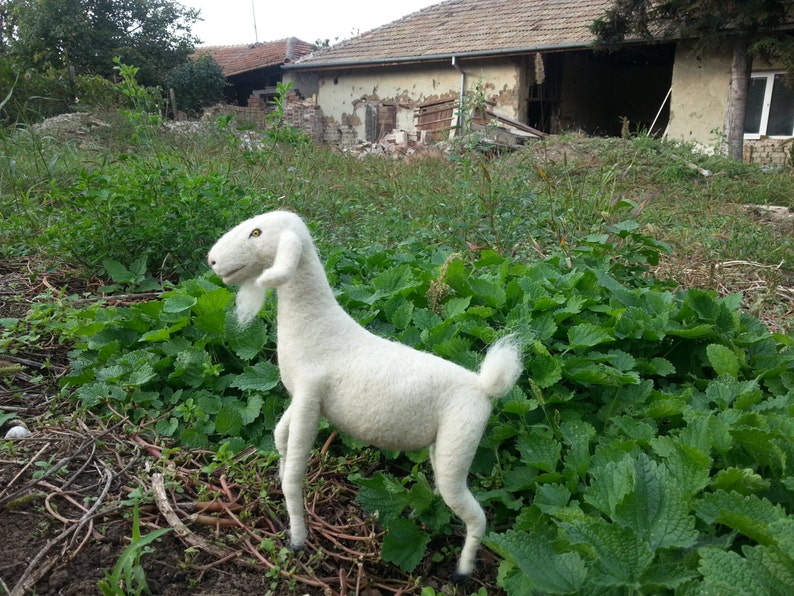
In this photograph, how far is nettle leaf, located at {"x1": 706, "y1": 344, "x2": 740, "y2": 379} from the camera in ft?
6.79

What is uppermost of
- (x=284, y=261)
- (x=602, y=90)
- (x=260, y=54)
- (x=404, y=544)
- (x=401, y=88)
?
(x=260, y=54)

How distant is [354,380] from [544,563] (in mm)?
567

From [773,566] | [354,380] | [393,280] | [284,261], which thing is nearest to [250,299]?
[284,261]

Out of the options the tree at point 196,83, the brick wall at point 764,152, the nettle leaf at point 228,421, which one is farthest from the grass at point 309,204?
the tree at point 196,83

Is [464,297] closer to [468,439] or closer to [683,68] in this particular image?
[468,439]

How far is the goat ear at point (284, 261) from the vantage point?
1262mm

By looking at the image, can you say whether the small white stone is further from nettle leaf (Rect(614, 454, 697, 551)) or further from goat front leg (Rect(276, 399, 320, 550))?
nettle leaf (Rect(614, 454, 697, 551))

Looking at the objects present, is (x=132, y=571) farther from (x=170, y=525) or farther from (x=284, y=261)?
(x=284, y=261)

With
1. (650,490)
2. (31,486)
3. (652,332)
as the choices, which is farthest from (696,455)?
(31,486)

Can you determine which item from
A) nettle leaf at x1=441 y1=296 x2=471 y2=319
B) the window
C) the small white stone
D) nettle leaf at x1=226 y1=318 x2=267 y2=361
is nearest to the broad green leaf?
nettle leaf at x1=226 y1=318 x2=267 y2=361

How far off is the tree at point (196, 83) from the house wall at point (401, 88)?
8.69 ft

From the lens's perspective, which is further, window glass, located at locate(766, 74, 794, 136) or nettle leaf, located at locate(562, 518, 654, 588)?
window glass, located at locate(766, 74, 794, 136)

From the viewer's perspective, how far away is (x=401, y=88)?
1596 cm

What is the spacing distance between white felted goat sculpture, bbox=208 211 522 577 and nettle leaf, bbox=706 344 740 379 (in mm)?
1090
